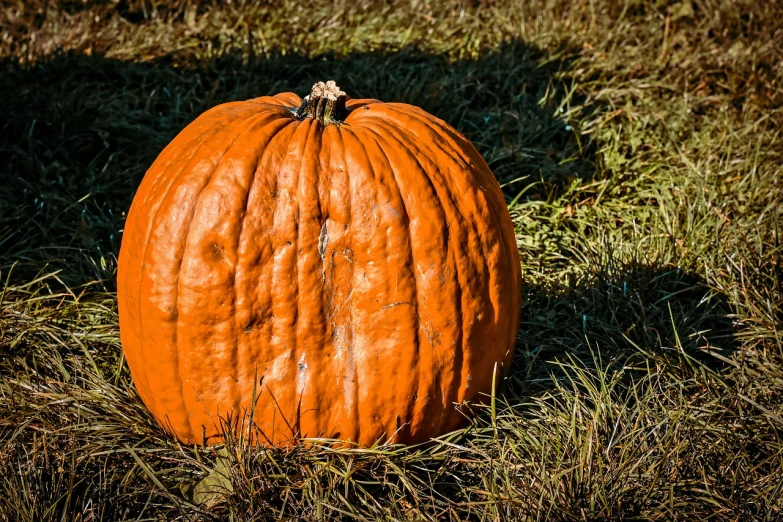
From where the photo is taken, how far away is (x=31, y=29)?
473 cm

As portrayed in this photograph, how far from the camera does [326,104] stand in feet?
7.36

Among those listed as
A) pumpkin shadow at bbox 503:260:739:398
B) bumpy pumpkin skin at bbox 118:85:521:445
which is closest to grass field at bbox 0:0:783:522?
pumpkin shadow at bbox 503:260:739:398

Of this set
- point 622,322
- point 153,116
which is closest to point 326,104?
point 622,322

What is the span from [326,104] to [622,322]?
1.56 m

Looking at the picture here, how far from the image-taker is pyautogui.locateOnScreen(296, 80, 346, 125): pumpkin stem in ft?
7.29

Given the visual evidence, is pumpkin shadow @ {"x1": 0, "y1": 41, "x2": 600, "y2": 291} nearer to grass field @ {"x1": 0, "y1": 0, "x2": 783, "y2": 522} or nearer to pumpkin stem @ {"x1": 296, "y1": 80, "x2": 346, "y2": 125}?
grass field @ {"x1": 0, "y1": 0, "x2": 783, "y2": 522}

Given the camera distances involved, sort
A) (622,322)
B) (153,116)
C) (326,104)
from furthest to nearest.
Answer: (153,116) → (622,322) → (326,104)

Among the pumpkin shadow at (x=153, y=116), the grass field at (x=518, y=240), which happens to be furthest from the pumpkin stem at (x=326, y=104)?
the pumpkin shadow at (x=153, y=116)

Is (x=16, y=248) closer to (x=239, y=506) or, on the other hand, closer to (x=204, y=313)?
(x=204, y=313)

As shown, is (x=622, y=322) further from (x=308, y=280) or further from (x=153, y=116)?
(x=153, y=116)

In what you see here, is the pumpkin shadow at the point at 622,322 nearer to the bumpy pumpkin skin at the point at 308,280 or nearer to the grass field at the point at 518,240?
the grass field at the point at 518,240

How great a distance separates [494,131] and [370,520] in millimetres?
2626

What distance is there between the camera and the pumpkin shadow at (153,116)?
3.38m

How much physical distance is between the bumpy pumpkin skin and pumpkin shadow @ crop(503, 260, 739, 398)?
2.17ft
